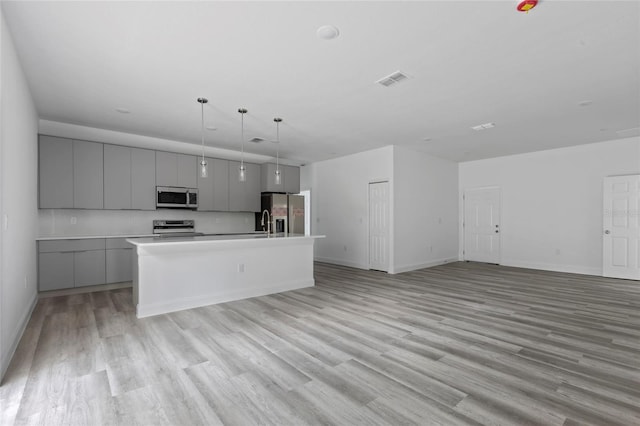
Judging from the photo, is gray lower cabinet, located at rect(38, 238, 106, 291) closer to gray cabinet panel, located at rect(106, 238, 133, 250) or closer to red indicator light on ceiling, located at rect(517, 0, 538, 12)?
gray cabinet panel, located at rect(106, 238, 133, 250)

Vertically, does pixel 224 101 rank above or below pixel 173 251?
above

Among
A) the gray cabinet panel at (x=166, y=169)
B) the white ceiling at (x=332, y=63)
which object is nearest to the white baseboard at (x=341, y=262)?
the white ceiling at (x=332, y=63)

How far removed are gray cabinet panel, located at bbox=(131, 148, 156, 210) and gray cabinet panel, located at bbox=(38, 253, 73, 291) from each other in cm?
136

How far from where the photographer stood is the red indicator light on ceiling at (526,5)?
220 cm

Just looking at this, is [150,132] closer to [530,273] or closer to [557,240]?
[530,273]

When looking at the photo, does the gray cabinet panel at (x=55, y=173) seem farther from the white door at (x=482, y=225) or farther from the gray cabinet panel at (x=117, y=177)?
the white door at (x=482, y=225)

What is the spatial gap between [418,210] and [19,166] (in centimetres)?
669

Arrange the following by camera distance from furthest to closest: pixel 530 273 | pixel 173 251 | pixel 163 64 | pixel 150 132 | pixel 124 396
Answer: pixel 530 273 < pixel 150 132 < pixel 173 251 < pixel 163 64 < pixel 124 396

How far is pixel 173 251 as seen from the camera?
4.00 m

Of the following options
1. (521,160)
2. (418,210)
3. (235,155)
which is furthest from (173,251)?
(521,160)

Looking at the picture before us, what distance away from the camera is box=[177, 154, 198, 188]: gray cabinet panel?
6328mm

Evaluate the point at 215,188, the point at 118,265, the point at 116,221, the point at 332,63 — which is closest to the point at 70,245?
the point at 118,265

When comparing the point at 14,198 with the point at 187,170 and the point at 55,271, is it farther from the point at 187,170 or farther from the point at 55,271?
the point at 187,170

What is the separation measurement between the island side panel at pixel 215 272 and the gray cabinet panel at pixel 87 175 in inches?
91.7
